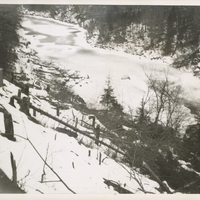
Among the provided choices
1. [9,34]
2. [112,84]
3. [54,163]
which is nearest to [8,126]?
[54,163]

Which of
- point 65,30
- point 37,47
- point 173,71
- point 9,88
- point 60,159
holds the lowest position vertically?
point 60,159

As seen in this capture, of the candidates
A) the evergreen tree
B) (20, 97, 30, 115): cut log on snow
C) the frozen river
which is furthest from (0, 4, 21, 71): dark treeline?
the evergreen tree

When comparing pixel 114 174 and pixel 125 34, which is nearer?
pixel 114 174

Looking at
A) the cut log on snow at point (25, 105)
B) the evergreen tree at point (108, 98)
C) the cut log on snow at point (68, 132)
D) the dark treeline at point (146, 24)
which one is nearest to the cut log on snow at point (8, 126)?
the cut log on snow at point (25, 105)

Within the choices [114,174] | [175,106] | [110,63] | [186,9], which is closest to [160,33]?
[186,9]

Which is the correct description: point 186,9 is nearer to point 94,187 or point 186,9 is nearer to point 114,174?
point 114,174

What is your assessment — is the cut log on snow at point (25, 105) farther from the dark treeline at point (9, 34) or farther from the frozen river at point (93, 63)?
the frozen river at point (93, 63)

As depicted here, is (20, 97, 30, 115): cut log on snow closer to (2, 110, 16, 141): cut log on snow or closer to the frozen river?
(2, 110, 16, 141): cut log on snow
